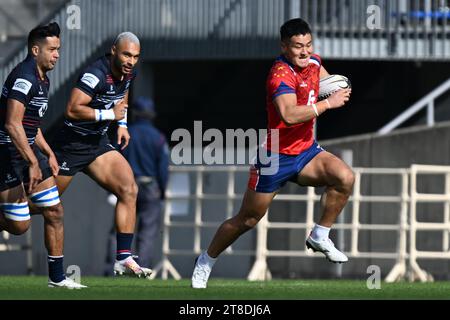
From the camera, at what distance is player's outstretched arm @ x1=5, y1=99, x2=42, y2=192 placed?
40.3ft

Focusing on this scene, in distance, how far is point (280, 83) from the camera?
1248cm

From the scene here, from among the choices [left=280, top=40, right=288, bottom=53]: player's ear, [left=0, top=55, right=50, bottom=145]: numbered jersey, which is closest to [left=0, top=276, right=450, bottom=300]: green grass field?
[left=0, top=55, right=50, bottom=145]: numbered jersey

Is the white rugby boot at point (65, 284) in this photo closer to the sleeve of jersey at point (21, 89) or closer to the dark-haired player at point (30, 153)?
the dark-haired player at point (30, 153)

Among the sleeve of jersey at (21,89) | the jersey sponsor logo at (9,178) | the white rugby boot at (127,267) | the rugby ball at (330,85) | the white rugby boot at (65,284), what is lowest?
the white rugby boot at (65,284)

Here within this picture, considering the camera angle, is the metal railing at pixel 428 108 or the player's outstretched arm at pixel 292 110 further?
the metal railing at pixel 428 108

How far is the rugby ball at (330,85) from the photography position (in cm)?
1291

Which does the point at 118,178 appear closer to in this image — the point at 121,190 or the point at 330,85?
the point at 121,190

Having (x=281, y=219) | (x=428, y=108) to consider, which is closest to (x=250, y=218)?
(x=281, y=219)

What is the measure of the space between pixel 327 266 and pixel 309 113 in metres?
7.89

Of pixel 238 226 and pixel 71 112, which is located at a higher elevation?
pixel 71 112

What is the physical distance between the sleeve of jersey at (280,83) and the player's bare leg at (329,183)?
2.10 feet

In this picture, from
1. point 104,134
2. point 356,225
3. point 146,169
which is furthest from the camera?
point 356,225

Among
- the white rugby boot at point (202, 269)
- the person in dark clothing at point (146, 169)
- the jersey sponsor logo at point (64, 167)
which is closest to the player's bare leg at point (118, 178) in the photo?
the jersey sponsor logo at point (64, 167)

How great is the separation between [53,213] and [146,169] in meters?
6.10
